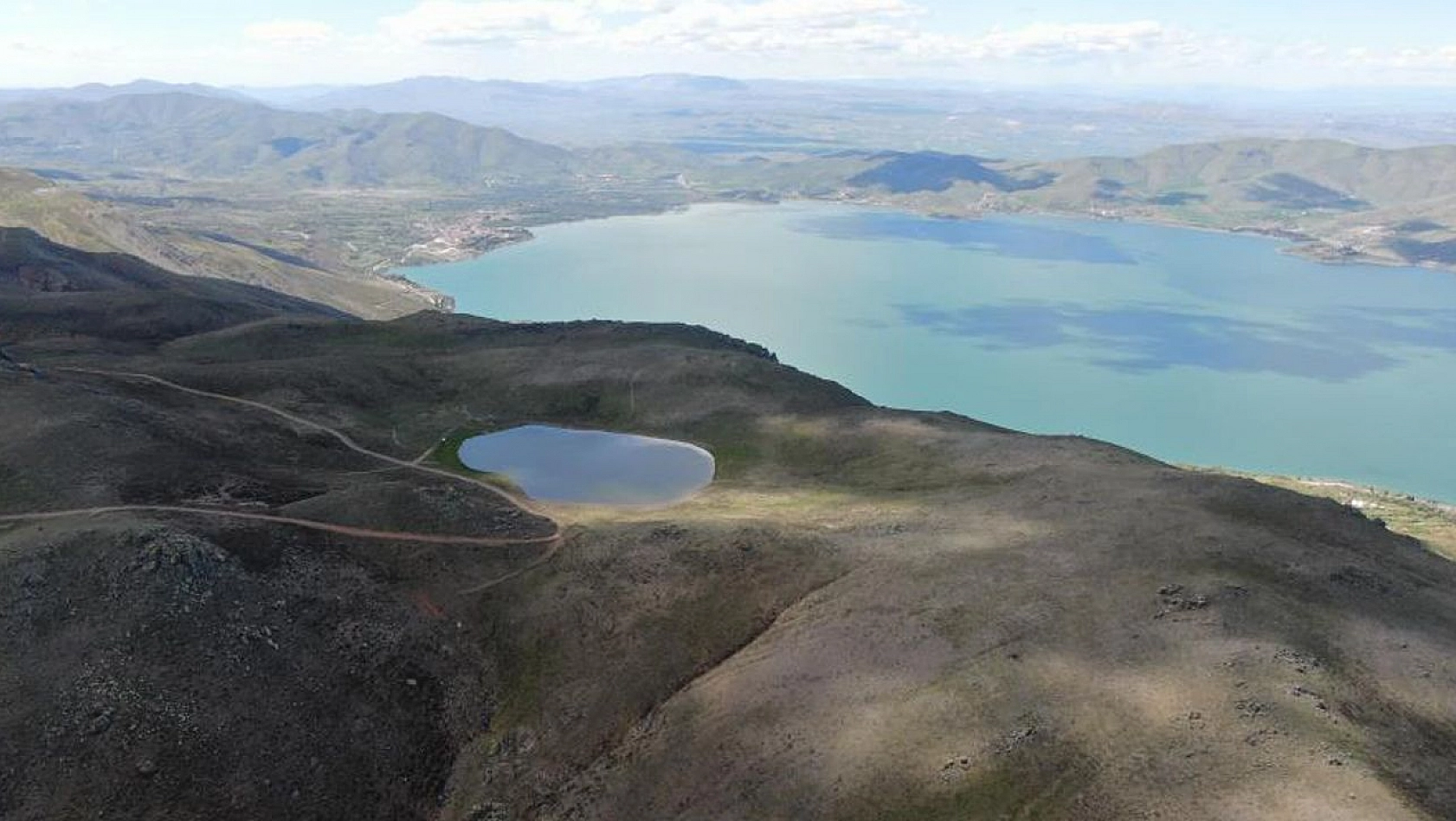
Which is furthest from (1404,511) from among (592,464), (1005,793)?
(1005,793)

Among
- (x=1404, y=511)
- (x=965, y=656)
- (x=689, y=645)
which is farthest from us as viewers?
(x=1404, y=511)

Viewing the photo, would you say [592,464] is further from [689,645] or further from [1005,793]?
[1005,793]

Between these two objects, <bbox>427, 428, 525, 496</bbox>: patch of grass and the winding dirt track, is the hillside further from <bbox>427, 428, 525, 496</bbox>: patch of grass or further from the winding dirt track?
<bbox>427, 428, 525, 496</bbox>: patch of grass

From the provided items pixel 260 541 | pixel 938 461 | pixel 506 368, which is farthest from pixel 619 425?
pixel 260 541

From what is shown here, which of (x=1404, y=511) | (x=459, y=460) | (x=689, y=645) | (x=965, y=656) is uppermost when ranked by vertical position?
(x=965, y=656)

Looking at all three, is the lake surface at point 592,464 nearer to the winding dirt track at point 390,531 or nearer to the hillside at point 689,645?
the winding dirt track at point 390,531

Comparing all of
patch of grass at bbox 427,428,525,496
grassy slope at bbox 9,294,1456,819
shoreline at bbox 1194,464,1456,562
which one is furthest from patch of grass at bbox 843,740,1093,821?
shoreline at bbox 1194,464,1456,562
